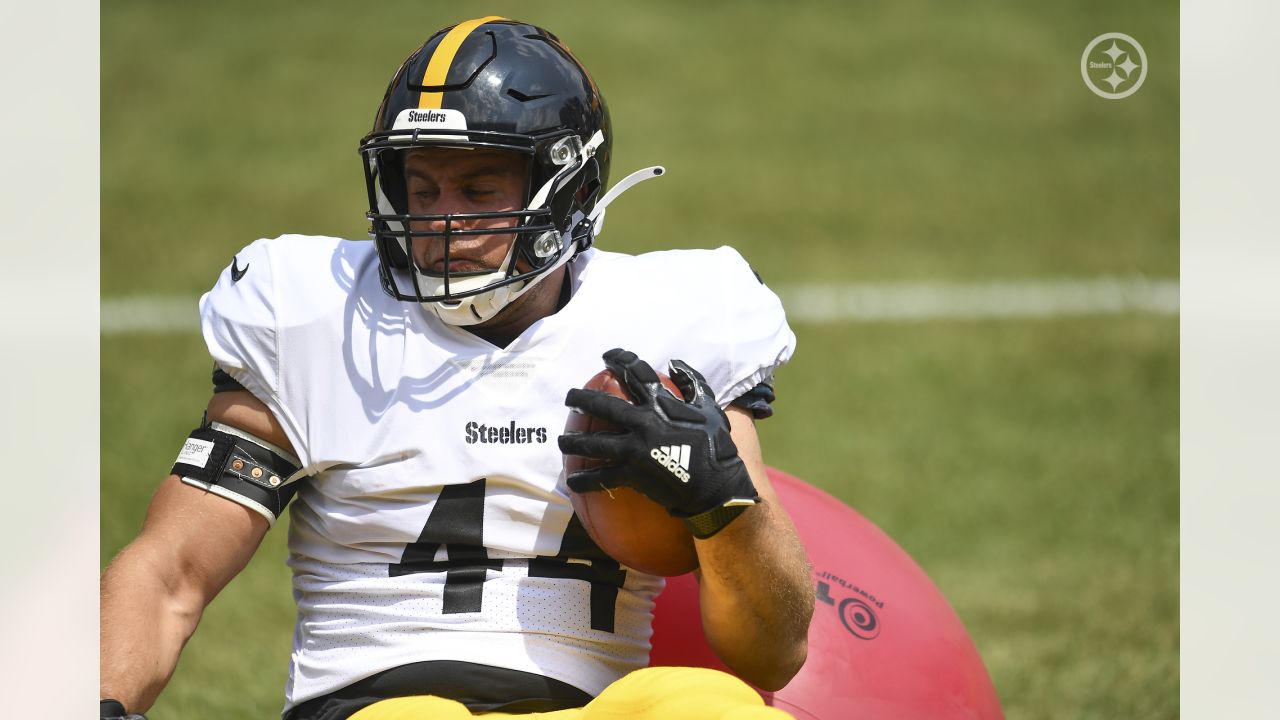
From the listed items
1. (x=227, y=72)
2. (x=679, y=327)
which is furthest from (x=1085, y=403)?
(x=227, y=72)

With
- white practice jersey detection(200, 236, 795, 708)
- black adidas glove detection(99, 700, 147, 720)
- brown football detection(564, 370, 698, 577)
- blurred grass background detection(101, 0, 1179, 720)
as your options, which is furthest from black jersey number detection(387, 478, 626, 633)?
blurred grass background detection(101, 0, 1179, 720)

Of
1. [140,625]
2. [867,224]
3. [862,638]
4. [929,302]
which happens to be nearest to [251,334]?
[140,625]

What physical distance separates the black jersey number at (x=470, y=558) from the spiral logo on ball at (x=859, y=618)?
64 centimetres

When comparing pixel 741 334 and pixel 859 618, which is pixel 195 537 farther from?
pixel 859 618

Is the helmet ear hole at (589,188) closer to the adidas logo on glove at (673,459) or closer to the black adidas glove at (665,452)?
the black adidas glove at (665,452)

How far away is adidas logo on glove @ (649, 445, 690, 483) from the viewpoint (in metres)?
2.40

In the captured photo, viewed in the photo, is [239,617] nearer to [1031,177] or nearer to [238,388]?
[238,388]

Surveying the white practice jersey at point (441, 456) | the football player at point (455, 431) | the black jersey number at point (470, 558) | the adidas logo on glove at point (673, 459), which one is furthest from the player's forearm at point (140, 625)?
the adidas logo on glove at point (673, 459)

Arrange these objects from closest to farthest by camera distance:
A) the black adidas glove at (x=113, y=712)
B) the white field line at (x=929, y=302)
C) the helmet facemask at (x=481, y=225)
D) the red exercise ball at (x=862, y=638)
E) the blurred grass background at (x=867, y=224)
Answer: the black adidas glove at (x=113, y=712) → the helmet facemask at (x=481, y=225) → the red exercise ball at (x=862, y=638) → the blurred grass background at (x=867, y=224) → the white field line at (x=929, y=302)

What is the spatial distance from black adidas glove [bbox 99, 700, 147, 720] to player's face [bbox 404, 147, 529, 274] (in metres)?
0.95

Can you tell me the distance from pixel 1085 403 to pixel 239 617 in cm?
435

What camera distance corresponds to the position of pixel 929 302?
913cm

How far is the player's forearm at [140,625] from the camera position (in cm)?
254

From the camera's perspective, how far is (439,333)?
9.56ft
